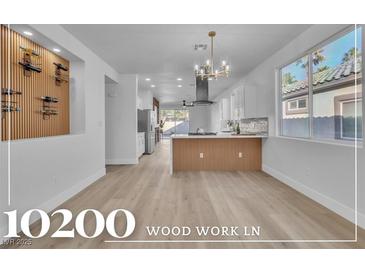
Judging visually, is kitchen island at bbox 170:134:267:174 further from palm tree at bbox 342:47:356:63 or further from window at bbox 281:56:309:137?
palm tree at bbox 342:47:356:63

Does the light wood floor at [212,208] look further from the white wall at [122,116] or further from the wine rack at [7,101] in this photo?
the white wall at [122,116]

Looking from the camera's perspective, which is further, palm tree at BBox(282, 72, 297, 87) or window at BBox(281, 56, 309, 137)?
palm tree at BBox(282, 72, 297, 87)

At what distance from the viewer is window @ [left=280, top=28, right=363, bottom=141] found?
2.84m

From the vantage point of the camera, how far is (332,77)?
10.7 feet

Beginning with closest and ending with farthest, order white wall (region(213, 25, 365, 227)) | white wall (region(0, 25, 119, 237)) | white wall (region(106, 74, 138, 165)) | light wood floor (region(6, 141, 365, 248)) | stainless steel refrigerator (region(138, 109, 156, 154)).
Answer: light wood floor (region(6, 141, 365, 248)), white wall (region(0, 25, 119, 237)), white wall (region(213, 25, 365, 227)), white wall (region(106, 74, 138, 165)), stainless steel refrigerator (region(138, 109, 156, 154))

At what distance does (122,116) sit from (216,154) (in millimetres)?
2845

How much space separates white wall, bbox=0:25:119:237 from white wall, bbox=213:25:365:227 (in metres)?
3.68

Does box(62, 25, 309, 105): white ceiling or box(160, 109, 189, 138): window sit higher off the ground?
box(62, 25, 309, 105): white ceiling

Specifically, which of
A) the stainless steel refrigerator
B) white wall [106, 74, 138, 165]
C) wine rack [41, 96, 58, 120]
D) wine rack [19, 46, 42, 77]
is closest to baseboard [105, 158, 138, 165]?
white wall [106, 74, 138, 165]

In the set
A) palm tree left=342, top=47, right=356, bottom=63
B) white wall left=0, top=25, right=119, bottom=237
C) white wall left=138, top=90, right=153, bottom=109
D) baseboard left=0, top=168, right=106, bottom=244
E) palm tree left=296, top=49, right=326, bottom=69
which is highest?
white wall left=138, top=90, right=153, bottom=109

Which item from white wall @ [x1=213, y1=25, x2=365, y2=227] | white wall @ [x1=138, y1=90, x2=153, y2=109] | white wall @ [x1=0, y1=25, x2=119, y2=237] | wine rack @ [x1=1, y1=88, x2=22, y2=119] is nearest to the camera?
white wall @ [x1=0, y1=25, x2=119, y2=237]

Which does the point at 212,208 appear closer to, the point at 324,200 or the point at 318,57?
the point at 324,200

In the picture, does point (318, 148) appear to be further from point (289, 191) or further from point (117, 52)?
point (117, 52)
